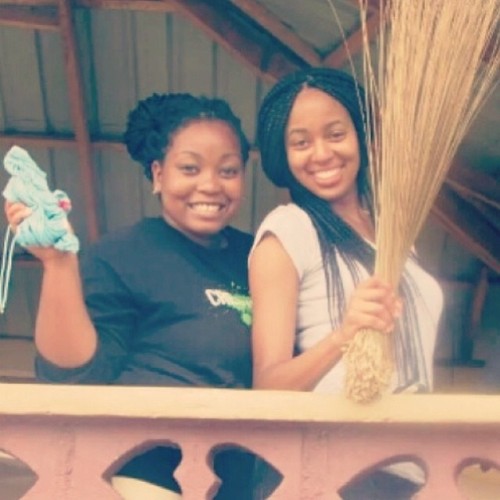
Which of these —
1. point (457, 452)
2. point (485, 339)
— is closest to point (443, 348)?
point (485, 339)

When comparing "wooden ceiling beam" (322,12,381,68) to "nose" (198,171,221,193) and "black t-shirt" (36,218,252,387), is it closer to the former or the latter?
"nose" (198,171,221,193)

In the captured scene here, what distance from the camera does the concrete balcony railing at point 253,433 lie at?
6.45ft

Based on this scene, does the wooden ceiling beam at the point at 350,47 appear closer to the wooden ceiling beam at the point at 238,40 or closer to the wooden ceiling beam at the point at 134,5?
the wooden ceiling beam at the point at 238,40

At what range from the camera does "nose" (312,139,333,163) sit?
2256 millimetres

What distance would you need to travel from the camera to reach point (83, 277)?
224 cm

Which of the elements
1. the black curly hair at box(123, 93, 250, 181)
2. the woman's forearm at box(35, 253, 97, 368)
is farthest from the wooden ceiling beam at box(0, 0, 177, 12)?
the woman's forearm at box(35, 253, 97, 368)

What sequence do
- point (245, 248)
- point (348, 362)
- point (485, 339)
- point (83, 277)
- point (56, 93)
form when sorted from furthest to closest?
point (485, 339)
point (56, 93)
point (245, 248)
point (83, 277)
point (348, 362)

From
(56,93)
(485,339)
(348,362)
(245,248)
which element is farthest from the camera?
(485,339)

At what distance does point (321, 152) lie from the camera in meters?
2.26

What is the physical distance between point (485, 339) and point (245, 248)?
115 inches

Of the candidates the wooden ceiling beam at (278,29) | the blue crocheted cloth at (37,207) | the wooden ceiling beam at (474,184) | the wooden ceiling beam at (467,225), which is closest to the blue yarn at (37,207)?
the blue crocheted cloth at (37,207)

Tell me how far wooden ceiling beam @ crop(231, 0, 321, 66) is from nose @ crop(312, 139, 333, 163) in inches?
71.9

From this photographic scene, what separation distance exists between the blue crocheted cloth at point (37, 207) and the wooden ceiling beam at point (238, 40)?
2.20m

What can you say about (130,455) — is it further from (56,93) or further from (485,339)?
(485,339)
